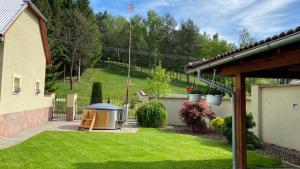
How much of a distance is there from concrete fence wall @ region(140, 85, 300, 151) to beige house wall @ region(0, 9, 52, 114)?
9.77 meters

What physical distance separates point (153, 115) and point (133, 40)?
4635 cm

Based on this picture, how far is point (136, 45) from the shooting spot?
202ft

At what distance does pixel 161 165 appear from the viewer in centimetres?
814

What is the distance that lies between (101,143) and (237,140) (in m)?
5.81

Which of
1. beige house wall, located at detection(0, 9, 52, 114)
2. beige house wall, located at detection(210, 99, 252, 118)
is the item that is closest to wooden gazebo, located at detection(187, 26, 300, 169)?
beige house wall, located at detection(0, 9, 52, 114)

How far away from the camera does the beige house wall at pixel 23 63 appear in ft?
40.0

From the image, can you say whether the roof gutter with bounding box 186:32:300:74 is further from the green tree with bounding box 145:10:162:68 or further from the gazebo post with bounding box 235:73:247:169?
the green tree with bounding box 145:10:162:68

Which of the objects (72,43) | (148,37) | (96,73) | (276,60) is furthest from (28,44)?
(148,37)

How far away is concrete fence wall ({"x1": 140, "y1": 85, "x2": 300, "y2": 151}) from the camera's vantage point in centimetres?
1144

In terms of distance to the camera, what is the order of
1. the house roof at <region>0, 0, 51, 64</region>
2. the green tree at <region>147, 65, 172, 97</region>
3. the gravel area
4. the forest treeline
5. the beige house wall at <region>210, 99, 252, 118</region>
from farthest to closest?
the forest treeline
the green tree at <region>147, 65, 172, 97</region>
the beige house wall at <region>210, 99, 252, 118</region>
the house roof at <region>0, 0, 51, 64</region>
the gravel area

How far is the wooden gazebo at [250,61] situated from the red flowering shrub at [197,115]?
27.4 feet

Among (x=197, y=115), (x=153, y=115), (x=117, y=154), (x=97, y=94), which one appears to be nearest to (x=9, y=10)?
(x=117, y=154)

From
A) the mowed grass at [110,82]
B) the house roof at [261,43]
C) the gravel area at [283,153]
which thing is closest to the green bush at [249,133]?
the gravel area at [283,153]

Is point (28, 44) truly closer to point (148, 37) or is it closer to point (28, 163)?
point (28, 163)
